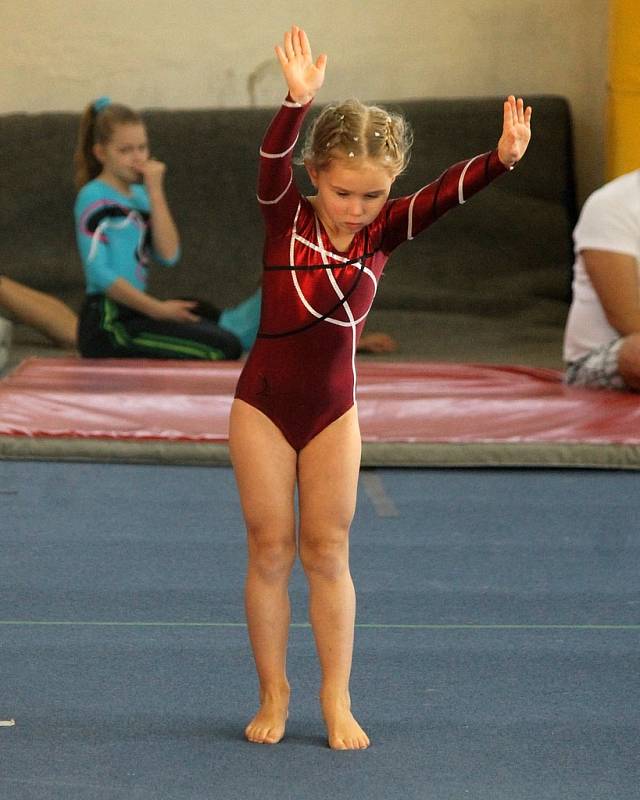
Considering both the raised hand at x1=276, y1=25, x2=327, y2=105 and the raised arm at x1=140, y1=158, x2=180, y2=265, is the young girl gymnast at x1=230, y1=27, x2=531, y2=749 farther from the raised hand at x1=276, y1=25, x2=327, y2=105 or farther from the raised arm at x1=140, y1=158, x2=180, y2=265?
the raised arm at x1=140, y1=158, x2=180, y2=265

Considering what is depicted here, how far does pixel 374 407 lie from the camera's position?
404cm

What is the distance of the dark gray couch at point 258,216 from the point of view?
620cm

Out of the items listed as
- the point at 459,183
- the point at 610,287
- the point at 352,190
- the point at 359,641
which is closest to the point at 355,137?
the point at 352,190

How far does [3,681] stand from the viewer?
2264 mm

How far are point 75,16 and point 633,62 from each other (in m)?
2.85

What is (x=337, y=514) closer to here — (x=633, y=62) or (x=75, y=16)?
(x=633, y=62)

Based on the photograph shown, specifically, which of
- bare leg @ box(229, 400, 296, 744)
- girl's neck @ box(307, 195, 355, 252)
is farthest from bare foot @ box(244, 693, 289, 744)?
girl's neck @ box(307, 195, 355, 252)

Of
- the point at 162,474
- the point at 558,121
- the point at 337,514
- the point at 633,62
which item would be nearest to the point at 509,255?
the point at 558,121

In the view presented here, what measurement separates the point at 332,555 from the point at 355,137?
619 millimetres

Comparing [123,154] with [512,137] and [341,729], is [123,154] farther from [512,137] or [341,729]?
[341,729]

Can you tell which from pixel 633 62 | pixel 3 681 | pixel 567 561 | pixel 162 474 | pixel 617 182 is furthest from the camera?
pixel 633 62

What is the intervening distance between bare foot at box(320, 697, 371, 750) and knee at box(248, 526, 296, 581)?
210mm

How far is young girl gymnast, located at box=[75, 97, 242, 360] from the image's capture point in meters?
5.12

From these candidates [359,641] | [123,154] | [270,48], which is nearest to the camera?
[359,641]
